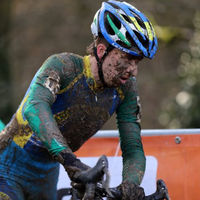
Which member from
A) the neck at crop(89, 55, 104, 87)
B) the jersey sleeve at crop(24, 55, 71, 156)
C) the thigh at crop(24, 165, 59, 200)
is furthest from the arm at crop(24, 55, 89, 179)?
the thigh at crop(24, 165, 59, 200)

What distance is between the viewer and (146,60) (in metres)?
15.1

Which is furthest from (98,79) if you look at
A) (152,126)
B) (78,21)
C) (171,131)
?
(78,21)

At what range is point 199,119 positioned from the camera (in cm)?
871

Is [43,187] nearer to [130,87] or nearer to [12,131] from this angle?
[12,131]

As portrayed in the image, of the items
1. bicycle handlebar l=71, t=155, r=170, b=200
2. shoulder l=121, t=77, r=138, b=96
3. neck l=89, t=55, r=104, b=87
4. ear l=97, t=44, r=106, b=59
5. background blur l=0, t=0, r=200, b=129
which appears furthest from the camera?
background blur l=0, t=0, r=200, b=129

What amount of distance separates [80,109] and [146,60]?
11581 mm

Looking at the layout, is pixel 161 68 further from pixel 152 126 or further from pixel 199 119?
pixel 199 119

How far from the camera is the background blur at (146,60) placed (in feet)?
31.0

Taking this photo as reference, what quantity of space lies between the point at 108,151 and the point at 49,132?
1986 millimetres

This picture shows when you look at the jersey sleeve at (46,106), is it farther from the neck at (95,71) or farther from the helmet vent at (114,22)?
the helmet vent at (114,22)

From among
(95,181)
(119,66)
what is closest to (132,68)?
(119,66)

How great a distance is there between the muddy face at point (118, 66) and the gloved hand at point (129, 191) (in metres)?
0.67

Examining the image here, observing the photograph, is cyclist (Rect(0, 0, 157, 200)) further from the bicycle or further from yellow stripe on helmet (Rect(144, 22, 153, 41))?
the bicycle

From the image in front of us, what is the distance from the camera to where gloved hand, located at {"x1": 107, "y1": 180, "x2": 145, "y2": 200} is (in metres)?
3.23
